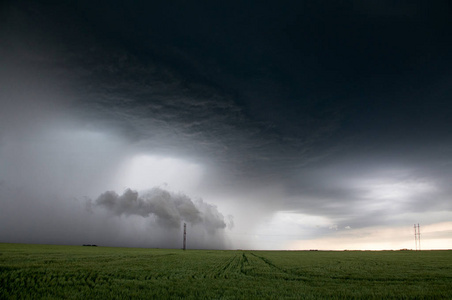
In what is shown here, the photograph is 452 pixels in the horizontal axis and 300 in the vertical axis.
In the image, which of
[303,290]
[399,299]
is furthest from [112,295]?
[399,299]

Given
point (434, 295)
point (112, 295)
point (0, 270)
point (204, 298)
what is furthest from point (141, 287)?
point (434, 295)

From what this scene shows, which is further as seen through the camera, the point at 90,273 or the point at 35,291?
the point at 90,273

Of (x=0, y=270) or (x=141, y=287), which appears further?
(x=0, y=270)

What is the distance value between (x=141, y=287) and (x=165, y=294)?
3290 mm

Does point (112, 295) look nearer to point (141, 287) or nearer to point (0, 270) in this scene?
point (141, 287)

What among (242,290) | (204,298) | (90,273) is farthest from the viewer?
(90,273)

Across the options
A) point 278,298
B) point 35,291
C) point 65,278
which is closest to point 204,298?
point 278,298

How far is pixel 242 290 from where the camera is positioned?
1788cm

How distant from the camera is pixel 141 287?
18.9 metres

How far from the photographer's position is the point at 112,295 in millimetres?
15961

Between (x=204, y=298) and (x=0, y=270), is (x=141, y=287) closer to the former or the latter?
(x=204, y=298)

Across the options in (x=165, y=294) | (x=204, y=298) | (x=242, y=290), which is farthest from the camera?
(x=242, y=290)

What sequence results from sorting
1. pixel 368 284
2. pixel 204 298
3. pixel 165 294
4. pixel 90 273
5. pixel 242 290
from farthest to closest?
pixel 90 273 < pixel 368 284 < pixel 242 290 < pixel 165 294 < pixel 204 298

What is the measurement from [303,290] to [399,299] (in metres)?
5.24
